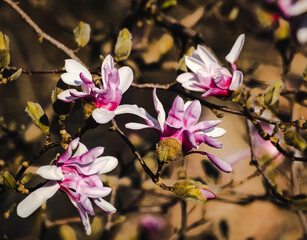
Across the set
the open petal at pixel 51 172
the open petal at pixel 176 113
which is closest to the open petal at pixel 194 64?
the open petal at pixel 176 113

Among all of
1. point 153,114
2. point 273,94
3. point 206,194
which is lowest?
point 153,114

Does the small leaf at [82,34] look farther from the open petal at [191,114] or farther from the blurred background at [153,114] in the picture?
the open petal at [191,114]

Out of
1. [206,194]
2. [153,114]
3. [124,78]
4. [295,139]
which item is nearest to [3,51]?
[124,78]

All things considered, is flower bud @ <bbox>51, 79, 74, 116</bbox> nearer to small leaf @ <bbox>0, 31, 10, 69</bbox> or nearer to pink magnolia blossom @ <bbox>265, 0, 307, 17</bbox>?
small leaf @ <bbox>0, 31, 10, 69</bbox>

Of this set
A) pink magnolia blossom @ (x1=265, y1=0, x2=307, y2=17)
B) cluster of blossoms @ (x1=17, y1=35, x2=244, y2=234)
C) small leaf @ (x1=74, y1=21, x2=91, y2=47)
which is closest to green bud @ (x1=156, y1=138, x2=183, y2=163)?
cluster of blossoms @ (x1=17, y1=35, x2=244, y2=234)

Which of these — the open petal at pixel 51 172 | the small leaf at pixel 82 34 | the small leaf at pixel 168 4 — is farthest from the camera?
the small leaf at pixel 168 4

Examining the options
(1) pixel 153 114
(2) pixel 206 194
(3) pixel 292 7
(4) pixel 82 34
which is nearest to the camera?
(2) pixel 206 194

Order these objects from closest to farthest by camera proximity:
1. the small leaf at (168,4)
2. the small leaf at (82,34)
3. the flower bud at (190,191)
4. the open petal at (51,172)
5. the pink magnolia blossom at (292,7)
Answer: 1. the open petal at (51,172)
2. the flower bud at (190,191)
3. the small leaf at (82,34)
4. the small leaf at (168,4)
5. the pink magnolia blossom at (292,7)

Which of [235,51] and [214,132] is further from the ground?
[235,51]

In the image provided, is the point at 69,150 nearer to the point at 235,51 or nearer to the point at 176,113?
the point at 176,113
